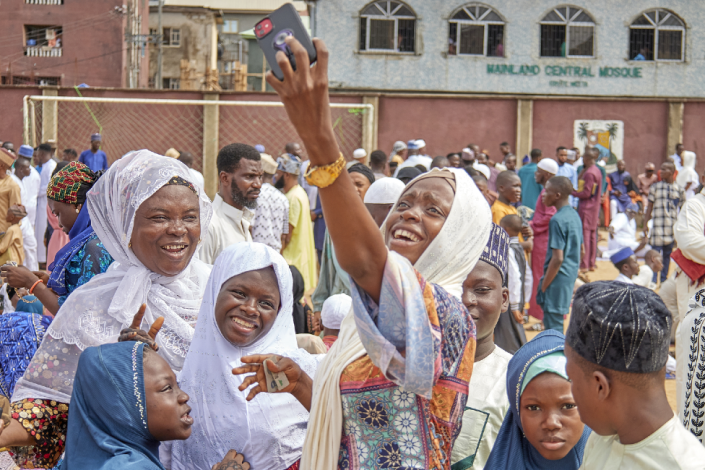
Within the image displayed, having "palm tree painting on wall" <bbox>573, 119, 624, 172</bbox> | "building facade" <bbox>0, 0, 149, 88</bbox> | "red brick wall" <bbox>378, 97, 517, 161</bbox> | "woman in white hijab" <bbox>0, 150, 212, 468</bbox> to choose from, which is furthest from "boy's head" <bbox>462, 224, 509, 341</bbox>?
"building facade" <bbox>0, 0, 149, 88</bbox>

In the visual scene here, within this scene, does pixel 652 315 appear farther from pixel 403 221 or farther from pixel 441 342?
pixel 403 221

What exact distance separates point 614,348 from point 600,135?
59.7 ft

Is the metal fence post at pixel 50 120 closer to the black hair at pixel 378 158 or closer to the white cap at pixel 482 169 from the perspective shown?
the black hair at pixel 378 158

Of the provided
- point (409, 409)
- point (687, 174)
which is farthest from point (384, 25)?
point (409, 409)

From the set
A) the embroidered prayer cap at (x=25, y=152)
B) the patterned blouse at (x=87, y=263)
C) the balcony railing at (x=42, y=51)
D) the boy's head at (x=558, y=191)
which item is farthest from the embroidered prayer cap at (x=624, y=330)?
the balcony railing at (x=42, y=51)

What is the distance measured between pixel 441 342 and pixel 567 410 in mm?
745

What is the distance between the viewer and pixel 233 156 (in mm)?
5547

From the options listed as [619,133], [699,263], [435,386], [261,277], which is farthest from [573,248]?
[619,133]

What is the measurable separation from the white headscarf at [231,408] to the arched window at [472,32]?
21411mm

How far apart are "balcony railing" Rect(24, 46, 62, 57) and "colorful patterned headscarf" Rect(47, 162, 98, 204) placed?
30392 mm

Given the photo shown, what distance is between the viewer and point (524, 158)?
1744 centimetres

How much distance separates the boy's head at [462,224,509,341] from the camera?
116 inches

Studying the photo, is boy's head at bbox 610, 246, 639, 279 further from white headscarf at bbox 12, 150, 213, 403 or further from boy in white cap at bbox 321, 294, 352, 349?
white headscarf at bbox 12, 150, 213, 403

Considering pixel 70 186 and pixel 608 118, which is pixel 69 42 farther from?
pixel 70 186
